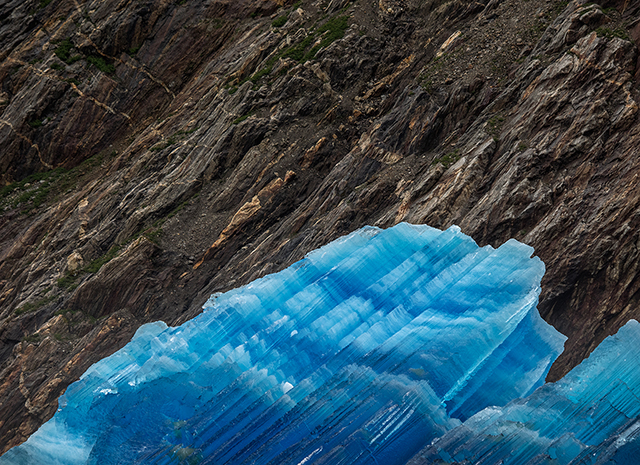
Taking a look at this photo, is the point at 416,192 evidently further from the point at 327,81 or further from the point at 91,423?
the point at 91,423

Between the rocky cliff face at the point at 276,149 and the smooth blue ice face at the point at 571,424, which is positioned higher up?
the rocky cliff face at the point at 276,149

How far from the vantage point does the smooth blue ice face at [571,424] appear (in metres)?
10.5

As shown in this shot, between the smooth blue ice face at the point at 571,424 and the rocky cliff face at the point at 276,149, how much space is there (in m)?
4.53

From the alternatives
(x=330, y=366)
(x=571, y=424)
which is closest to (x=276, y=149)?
(x=330, y=366)

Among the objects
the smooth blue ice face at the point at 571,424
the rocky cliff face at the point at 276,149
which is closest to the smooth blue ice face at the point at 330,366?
the smooth blue ice face at the point at 571,424

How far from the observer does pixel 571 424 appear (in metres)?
11.2

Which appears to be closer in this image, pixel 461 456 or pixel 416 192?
pixel 461 456

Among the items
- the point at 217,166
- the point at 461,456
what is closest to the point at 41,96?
the point at 217,166

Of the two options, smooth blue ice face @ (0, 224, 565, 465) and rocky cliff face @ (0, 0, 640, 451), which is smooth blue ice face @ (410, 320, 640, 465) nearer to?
smooth blue ice face @ (0, 224, 565, 465)

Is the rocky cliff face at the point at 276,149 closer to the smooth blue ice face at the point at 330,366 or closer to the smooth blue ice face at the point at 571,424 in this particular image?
the smooth blue ice face at the point at 330,366

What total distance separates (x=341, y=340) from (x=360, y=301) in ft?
5.27

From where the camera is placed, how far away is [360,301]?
15055mm

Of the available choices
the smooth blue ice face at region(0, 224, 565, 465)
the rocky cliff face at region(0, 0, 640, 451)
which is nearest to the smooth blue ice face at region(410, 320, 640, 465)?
the smooth blue ice face at region(0, 224, 565, 465)

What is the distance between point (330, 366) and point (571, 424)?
595 cm
